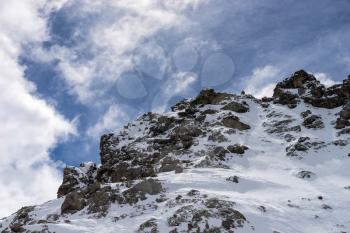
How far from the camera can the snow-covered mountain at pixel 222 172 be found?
40.0m

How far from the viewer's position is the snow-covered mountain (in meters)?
40.0

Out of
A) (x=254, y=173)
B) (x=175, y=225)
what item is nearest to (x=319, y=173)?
(x=254, y=173)

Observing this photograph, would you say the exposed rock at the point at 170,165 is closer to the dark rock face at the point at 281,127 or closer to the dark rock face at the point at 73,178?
the dark rock face at the point at 73,178

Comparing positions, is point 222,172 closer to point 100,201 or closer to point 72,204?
point 100,201

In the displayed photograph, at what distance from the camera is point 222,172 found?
2207 inches

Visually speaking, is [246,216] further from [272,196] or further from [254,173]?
[254,173]

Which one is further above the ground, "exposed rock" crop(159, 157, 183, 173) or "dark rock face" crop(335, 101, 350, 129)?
"dark rock face" crop(335, 101, 350, 129)

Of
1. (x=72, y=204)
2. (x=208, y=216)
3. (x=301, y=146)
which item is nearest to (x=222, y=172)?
(x=301, y=146)

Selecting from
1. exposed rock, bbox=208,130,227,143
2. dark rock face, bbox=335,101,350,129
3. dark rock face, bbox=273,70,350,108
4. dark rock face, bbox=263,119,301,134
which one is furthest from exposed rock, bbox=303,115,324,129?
exposed rock, bbox=208,130,227,143

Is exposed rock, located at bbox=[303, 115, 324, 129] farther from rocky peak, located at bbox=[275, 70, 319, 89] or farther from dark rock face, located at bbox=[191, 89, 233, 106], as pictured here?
dark rock face, located at bbox=[191, 89, 233, 106]

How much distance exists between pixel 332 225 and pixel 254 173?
792 inches

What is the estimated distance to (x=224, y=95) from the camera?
9412 cm

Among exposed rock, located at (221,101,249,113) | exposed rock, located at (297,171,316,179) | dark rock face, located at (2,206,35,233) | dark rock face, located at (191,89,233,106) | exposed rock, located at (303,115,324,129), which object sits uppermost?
dark rock face, located at (191,89,233,106)

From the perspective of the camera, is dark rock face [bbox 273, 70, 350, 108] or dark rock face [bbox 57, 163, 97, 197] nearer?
dark rock face [bbox 57, 163, 97, 197]
